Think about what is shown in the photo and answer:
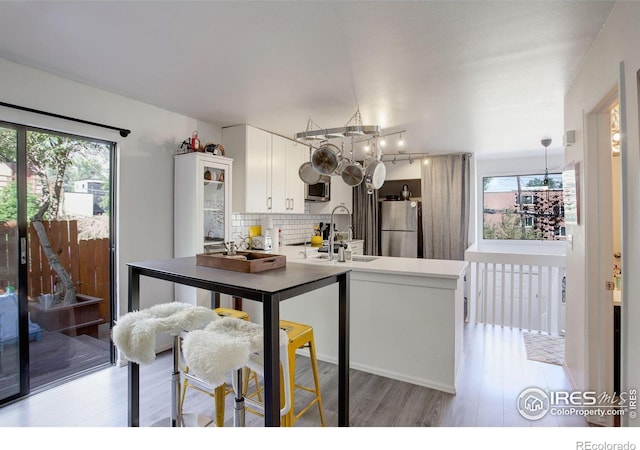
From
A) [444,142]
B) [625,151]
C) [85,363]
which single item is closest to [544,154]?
[444,142]

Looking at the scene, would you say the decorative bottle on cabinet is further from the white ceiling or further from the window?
the window

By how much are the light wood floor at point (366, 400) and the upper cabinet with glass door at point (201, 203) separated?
1143mm

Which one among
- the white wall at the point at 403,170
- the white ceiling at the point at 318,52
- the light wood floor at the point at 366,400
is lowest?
the light wood floor at the point at 366,400

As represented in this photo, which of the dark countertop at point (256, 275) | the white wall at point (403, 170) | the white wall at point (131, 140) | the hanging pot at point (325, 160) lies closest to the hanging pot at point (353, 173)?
the hanging pot at point (325, 160)

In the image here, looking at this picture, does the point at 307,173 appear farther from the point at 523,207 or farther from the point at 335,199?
the point at 523,207

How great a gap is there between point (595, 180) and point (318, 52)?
1.93 m

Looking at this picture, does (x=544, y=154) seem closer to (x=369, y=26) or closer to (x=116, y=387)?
(x=369, y=26)

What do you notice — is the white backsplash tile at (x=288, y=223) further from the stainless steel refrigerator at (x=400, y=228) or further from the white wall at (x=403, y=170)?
the white wall at (x=403, y=170)

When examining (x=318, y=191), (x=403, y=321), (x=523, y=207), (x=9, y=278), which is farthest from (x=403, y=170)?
(x=9, y=278)

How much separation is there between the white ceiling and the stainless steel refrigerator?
2296 millimetres

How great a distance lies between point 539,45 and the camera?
2.03 metres

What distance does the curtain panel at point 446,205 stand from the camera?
5086 mm

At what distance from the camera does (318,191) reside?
504cm

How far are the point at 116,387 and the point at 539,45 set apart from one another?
A: 3734 mm
